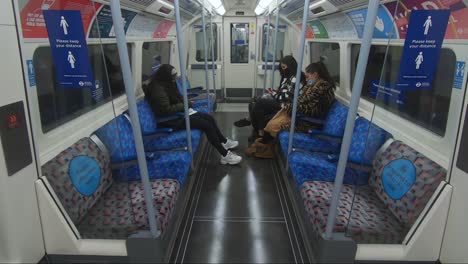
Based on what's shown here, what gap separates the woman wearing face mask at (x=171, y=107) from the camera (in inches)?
181

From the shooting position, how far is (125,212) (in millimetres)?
2703

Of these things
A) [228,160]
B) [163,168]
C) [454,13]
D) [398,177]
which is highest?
[454,13]

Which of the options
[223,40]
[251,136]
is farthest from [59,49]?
[223,40]

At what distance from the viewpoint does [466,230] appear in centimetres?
215

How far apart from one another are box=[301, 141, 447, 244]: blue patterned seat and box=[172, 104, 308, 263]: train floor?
17.2 inches

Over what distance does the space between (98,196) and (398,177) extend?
2501mm

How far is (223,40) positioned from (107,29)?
19.2 ft

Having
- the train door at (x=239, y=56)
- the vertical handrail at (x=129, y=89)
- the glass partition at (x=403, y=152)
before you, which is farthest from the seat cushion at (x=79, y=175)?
the train door at (x=239, y=56)

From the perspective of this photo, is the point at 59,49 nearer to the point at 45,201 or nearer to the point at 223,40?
the point at 45,201

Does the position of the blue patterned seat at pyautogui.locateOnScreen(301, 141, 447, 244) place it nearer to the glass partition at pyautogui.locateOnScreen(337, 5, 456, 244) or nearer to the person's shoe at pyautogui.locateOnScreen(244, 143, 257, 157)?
the glass partition at pyautogui.locateOnScreen(337, 5, 456, 244)

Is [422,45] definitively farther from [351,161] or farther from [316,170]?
[316,170]

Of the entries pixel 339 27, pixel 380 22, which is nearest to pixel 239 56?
pixel 339 27

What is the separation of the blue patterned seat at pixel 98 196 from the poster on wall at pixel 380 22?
2.50 m

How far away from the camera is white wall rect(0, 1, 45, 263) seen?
74.2 inches
